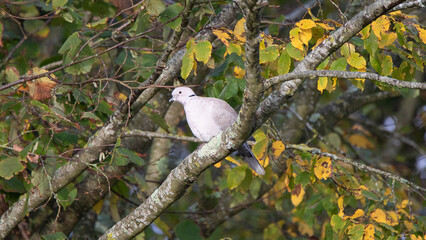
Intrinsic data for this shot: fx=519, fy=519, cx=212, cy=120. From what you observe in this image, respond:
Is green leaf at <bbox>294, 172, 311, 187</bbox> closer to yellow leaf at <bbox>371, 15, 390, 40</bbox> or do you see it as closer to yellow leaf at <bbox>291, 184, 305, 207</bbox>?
yellow leaf at <bbox>291, 184, 305, 207</bbox>

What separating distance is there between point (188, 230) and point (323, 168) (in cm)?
212

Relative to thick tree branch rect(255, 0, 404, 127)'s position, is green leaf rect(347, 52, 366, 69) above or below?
below

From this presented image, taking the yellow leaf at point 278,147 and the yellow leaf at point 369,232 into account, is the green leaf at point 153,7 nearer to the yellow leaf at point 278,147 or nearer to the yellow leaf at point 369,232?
the yellow leaf at point 278,147

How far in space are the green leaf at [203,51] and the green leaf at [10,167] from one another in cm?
120

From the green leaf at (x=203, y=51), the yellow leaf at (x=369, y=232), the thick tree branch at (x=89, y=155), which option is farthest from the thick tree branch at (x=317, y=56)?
the thick tree branch at (x=89, y=155)

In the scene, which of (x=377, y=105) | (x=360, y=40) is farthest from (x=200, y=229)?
(x=377, y=105)

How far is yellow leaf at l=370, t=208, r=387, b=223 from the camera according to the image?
9.62ft

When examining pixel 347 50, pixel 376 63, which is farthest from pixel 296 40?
pixel 376 63

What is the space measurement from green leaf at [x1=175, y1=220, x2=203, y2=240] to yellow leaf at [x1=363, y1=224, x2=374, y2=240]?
90.9 inches

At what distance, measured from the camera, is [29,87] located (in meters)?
3.30

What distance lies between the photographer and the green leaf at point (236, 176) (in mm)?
3521

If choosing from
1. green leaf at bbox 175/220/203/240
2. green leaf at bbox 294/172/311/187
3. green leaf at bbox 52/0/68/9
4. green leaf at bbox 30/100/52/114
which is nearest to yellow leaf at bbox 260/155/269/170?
green leaf at bbox 294/172/311/187

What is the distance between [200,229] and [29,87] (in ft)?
8.15

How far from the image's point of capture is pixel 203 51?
2.79 meters
